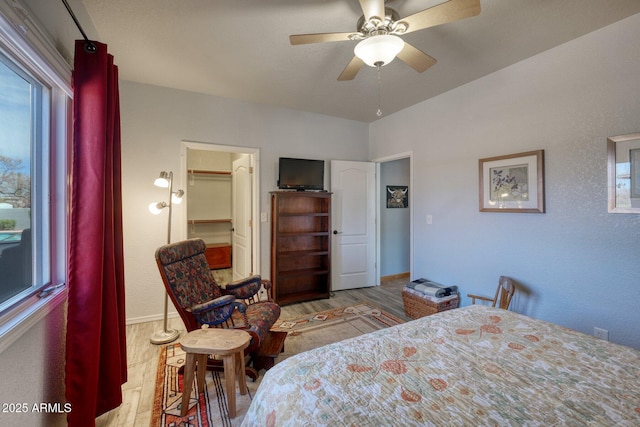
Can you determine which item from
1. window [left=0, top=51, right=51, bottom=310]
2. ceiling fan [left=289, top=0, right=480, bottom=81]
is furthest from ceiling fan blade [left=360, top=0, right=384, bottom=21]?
window [left=0, top=51, right=51, bottom=310]

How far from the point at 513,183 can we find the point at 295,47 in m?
2.42

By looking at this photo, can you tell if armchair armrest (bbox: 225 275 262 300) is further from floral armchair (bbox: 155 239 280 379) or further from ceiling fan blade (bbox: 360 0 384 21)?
ceiling fan blade (bbox: 360 0 384 21)

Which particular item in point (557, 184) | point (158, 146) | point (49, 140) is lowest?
point (557, 184)

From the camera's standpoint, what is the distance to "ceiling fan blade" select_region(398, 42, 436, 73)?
69.5 inches

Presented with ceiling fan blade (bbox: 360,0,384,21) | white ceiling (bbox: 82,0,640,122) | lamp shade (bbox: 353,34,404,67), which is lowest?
lamp shade (bbox: 353,34,404,67)

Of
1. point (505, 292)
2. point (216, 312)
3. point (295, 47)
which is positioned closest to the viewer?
point (216, 312)

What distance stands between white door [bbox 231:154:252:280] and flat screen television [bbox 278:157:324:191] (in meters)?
0.50

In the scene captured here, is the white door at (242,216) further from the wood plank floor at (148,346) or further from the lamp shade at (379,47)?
the lamp shade at (379,47)

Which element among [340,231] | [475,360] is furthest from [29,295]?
[340,231]

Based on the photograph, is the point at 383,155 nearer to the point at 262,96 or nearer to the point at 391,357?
the point at 262,96

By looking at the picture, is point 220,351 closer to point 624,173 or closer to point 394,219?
point 624,173

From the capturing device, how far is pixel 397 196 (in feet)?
16.1

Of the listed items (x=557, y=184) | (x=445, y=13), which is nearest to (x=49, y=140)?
(x=445, y=13)

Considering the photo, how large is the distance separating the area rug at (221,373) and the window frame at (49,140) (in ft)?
3.17
